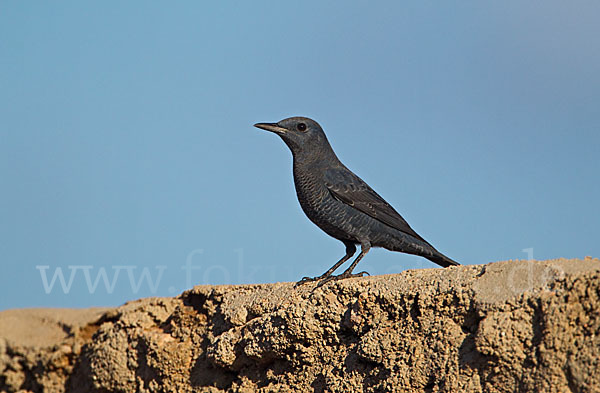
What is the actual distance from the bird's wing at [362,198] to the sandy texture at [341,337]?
1782mm

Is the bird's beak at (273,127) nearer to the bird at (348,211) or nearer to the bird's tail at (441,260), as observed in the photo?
the bird at (348,211)

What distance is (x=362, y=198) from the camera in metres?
6.70

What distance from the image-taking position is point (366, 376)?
168 inches

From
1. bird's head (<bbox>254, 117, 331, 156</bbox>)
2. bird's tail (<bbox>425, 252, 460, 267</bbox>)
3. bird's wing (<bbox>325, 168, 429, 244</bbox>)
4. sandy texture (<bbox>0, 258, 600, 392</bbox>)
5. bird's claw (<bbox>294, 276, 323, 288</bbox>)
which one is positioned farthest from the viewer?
bird's head (<bbox>254, 117, 331, 156</bbox>)

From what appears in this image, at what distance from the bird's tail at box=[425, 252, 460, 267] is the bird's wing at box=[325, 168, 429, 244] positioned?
20 centimetres

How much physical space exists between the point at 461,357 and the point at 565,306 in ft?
2.21

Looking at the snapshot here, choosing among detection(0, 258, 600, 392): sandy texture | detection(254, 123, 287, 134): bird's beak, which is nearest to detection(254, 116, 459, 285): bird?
detection(254, 123, 287, 134): bird's beak

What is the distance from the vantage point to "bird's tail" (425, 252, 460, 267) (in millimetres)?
6465

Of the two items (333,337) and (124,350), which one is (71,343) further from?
(333,337)

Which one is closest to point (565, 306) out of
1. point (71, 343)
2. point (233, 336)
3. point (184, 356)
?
point (233, 336)

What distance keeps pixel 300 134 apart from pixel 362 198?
0.96 meters

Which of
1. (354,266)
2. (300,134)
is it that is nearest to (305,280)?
(354,266)

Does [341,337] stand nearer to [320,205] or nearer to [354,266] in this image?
[354,266]

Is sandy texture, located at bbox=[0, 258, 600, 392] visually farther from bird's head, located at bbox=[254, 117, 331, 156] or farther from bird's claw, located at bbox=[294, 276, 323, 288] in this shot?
bird's head, located at bbox=[254, 117, 331, 156]
